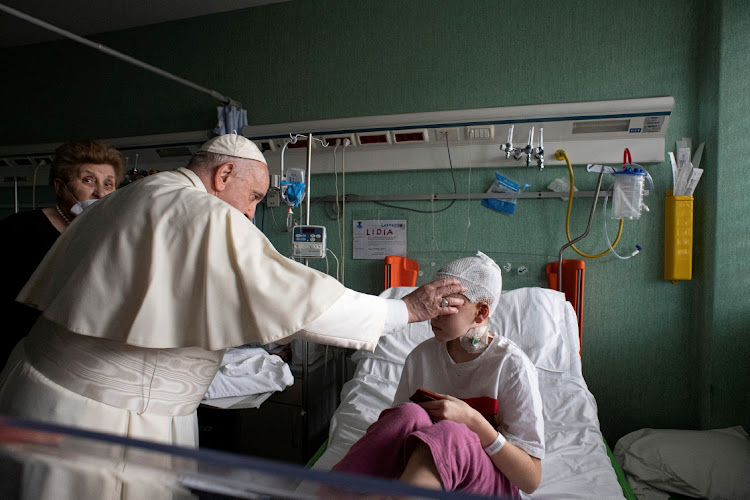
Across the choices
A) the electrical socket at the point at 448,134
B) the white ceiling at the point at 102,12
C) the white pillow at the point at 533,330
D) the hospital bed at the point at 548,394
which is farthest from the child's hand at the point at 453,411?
the white ceiling at the point at 102,12

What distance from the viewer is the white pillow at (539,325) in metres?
2.53

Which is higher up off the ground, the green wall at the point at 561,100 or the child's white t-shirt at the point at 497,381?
→ the green wall at the point at 561,100

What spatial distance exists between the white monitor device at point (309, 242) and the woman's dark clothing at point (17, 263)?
3.73 feet

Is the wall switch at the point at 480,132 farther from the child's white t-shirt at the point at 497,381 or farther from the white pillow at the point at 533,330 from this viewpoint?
the child's white t-shirt at the point at 497,381

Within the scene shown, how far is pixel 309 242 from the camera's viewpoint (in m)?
2.63

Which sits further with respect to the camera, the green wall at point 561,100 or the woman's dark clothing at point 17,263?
the green wall at point 561,100

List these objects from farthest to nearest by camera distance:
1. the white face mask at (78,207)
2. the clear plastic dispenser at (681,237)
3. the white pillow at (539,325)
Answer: the clear plastic dispenser at (681,237), the white pillow at (539,325), the white face mask at (78,207)

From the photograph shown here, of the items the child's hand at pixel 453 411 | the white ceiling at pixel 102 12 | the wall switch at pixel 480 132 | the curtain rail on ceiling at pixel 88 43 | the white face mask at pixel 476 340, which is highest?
the white ceiling at pixel 102 12

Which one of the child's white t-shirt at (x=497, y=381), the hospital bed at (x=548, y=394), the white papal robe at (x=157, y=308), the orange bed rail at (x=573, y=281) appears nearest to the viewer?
the white papal robe at (x=157, y=308)

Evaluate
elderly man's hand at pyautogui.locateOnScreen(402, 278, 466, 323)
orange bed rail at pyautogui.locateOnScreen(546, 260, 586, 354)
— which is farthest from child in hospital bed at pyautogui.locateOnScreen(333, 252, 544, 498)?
orange bed rail at pyautogui.locateOnScreen(546, 260, 586, 354)

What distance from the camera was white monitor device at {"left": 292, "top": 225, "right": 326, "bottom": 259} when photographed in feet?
8.59

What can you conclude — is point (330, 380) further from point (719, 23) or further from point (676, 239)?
point (719, 23)

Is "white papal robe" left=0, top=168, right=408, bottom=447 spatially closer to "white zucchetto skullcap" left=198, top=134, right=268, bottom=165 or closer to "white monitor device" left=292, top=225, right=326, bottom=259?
"white zucchetto skullcap" left=198, top=134, right=268, bottom=165

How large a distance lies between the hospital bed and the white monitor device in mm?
543
